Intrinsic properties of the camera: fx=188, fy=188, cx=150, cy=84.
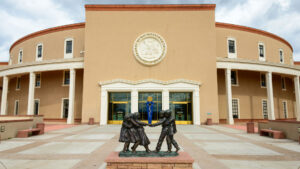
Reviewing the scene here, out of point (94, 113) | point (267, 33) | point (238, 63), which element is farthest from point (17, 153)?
point (267, 33)

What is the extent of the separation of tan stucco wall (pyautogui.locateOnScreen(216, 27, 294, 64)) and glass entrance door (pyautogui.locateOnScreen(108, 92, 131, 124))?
45.5ft

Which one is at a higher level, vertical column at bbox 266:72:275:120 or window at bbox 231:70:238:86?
window at bbox 231:70:238:86

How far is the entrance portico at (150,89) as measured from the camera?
20.5 meters

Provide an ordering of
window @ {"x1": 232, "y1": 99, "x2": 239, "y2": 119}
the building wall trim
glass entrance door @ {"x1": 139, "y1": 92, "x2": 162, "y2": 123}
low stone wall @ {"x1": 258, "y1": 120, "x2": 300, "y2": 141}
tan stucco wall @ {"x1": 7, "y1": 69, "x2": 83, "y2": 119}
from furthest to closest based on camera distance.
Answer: tan stucco wall @ {"x1": 7, "y1": 69, "x2": 83, "y2": 119} < window @ {"x1": 232, "y1": 99, "x2": 239, "y2": 119} < the building wall trim < glass entrance door @ {"x1": 139, "y1": 92, "x2": 162, "y2": 123} < low stone wall @ {"x1": 258, "y1": 120, "x2": 300, "y2": 141}

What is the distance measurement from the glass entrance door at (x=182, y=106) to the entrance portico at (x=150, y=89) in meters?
0.58

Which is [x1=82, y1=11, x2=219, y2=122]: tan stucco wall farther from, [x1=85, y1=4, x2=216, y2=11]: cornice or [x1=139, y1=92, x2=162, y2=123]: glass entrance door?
[x1=139, y1=92, x2=162, y2=123]: glass entrance door

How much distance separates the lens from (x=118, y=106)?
69.8ft

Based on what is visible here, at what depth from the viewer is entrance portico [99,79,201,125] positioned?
67.4 feet

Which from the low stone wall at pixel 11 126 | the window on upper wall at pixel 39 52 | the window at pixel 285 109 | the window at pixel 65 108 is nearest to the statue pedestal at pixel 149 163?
the low stone wall at pixel 11 126

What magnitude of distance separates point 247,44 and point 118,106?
66.0ft

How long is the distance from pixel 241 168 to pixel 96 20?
2169 cm

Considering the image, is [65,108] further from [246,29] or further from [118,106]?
[246,29]

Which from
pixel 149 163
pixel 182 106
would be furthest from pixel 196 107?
pixel 149 163

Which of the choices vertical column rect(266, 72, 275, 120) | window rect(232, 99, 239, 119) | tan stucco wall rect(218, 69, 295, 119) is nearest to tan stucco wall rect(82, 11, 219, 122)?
tan stucco wall rect(218, 69, 295, 119)
